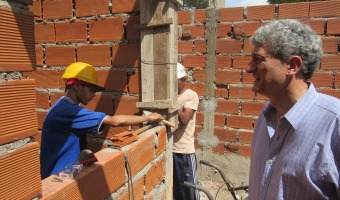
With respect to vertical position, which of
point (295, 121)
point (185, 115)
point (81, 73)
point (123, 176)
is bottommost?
point (123, 176)

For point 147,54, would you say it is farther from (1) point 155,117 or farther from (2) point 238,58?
(2) point 238,58

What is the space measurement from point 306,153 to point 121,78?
2060 millimetres

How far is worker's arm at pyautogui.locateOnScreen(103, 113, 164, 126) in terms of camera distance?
7.09 feet

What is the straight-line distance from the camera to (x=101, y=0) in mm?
2930

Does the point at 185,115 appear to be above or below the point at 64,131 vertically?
below

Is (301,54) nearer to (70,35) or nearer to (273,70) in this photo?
(273,70)

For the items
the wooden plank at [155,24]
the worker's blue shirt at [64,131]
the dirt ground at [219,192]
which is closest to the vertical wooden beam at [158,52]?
Answer: the wooden plank at [155,24]

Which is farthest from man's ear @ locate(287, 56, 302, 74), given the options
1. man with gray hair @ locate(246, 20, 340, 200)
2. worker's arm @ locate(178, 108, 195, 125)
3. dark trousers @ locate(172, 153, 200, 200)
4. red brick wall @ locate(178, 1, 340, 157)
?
red brick wall @ locate(178, 1, 340, 157)

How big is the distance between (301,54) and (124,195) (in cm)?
154

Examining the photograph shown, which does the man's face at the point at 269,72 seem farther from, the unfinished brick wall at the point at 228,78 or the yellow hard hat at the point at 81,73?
the unfinished brick wall at the point at 228,78

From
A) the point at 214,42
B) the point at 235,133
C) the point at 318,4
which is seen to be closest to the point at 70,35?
the point at 214,42

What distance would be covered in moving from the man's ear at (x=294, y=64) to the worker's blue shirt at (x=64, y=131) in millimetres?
1406

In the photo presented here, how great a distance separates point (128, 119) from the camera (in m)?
2.29

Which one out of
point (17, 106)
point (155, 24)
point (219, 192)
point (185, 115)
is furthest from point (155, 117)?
point (219, 192)
